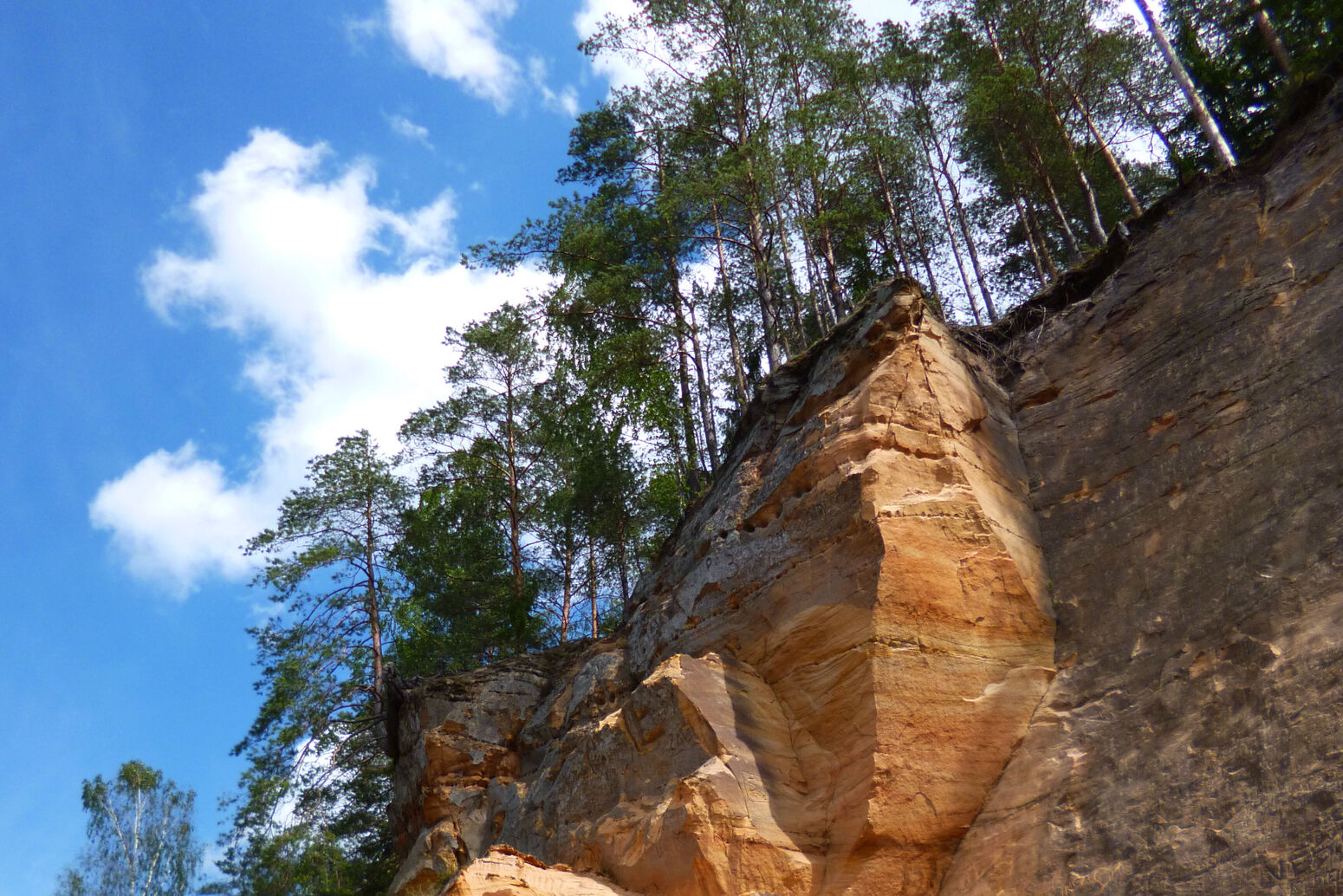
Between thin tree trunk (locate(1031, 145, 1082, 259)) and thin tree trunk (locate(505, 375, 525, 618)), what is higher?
thin tree trunk (locate(1031, 145, 1082, 259))

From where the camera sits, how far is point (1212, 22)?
61.3 ft

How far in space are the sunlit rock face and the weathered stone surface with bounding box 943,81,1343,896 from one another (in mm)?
472

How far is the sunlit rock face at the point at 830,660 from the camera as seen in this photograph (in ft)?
25.9

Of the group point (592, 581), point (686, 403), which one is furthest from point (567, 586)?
point (686, 403)

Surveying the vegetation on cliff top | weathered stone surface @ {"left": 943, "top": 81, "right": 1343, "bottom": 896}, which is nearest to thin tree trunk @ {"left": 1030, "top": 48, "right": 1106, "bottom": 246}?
the vegetation on cliff top

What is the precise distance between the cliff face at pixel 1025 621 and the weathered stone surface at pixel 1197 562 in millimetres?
23

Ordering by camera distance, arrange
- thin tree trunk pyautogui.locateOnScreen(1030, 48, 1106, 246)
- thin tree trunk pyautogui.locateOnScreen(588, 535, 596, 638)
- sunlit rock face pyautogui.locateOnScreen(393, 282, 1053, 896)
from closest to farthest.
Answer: sunlit rock face pyautogui.locateOnScreen(393, 282, 1053, 896) → thin tree trunk pyautogui.locateOnScreen(1030, 48, 1106, 246) → thin tree trunk pyautogui.locateOnScreen(588, 535, 596, 638)

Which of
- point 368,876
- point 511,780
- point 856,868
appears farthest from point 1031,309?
point 368,876

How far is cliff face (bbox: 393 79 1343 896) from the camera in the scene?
22.0 feet

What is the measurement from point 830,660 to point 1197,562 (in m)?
3.22

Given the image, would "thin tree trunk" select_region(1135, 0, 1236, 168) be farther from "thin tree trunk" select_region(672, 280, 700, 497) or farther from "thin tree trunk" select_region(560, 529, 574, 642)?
"thin tree trunk" select_region(560, 529, 574, 642)

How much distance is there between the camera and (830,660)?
8.87 m

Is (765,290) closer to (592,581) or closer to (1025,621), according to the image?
(592,581)

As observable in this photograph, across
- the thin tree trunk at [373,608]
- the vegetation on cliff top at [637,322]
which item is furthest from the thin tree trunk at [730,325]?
the thin tree trunk at [373,608]
